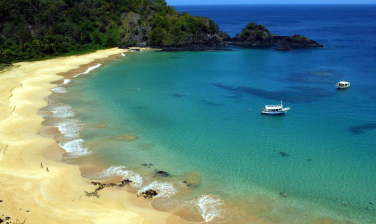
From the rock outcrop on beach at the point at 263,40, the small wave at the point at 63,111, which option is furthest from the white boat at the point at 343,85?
the rock outcrop on beach at the point at 263,40

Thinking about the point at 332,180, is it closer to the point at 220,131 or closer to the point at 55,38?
the point at 220,131

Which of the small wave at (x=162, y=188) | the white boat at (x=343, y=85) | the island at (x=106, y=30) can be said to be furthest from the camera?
the island at (x=106, y=30)

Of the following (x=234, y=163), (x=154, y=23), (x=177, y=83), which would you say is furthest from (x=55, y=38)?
(x=234, y=163)

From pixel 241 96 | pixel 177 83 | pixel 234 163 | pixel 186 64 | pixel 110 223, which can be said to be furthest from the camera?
pixel 186 64

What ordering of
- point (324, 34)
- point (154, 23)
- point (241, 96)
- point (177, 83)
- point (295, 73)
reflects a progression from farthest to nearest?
point (324, 34) → point (154, 23) → point (295, 73) → point (177, 83) → point (241, 96)

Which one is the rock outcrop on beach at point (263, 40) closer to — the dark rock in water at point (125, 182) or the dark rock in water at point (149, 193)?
the dark rock in water at point (125, 182)

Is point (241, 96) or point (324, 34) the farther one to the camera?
point (324, 34)
